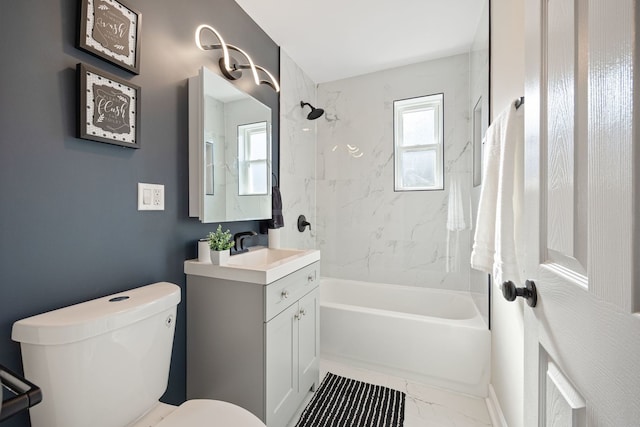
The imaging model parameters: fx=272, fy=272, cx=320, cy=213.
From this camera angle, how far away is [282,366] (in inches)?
55.3

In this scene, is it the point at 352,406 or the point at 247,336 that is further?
the point at 352,406

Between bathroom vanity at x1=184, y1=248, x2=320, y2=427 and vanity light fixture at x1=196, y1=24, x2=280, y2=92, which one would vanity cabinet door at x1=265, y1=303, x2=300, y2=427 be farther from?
vanity light fixture at x1=196, y1=24, x2=280, y2=92

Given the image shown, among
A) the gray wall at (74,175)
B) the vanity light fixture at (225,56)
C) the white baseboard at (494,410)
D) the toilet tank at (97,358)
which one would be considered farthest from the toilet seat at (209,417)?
the vanity light fixture at (225,56)

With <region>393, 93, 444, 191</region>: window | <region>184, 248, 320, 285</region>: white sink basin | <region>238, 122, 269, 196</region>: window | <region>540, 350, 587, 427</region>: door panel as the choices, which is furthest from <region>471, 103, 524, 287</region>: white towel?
<region>238, 122, 269, 196</region>: window

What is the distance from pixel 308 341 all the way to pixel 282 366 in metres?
0.31

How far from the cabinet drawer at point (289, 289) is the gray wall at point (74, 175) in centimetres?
50

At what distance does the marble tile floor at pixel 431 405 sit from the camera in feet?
5.17

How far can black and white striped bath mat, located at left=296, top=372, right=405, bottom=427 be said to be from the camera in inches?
61.8

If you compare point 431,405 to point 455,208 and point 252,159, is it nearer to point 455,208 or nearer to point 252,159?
point 455,208

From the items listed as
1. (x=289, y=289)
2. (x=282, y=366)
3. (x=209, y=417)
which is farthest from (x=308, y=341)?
(x=209, y=417)

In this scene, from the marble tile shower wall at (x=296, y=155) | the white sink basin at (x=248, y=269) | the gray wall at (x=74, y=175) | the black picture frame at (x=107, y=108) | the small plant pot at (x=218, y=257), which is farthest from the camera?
the marble tile shower wall at (x=296, y=155)

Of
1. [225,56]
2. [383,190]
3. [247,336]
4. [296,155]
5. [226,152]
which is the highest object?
[225,56]

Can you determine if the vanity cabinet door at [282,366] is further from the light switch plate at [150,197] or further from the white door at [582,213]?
the white door at [582,213]

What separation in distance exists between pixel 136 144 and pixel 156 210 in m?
0.31
